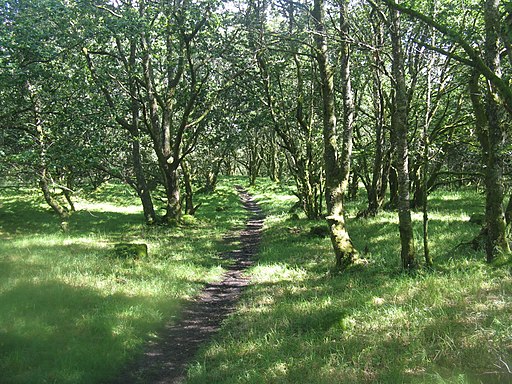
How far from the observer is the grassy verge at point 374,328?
16.6 feet

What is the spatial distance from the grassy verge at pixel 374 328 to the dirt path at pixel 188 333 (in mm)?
420

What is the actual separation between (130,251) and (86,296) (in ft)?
14.1

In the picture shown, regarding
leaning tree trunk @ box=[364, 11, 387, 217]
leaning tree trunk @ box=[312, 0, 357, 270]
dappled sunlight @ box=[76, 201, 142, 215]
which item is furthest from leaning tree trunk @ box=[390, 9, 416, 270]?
dappled sunlight @ box=[76, 201, 142, 215]

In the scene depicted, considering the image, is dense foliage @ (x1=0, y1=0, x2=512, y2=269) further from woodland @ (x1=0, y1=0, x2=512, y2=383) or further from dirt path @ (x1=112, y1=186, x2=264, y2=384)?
dirt path @ (x1=112, y1=186, x2=264, y2=384)

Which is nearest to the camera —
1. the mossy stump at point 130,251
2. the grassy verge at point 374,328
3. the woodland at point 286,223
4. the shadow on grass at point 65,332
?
the grassy verge at point 374,328

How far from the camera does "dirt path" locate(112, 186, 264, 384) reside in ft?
22.2

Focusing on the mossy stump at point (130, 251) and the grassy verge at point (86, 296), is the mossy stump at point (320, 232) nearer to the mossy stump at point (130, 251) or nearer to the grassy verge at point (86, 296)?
the grassy verge at point (86, 296)

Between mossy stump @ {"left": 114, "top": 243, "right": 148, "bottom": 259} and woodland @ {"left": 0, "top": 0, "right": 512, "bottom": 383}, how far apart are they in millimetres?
307

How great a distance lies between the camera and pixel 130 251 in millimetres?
13539

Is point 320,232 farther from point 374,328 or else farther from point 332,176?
point 374,328

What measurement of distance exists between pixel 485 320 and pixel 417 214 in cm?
1292

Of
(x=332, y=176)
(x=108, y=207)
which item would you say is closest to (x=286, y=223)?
(x=332, y=176)

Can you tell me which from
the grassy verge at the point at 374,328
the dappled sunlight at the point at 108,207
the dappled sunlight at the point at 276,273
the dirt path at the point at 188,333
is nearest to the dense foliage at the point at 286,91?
the grassy verge at the point at 374,328

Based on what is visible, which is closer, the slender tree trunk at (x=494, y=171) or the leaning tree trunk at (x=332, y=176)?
the slender tree trunk at (x=494, y=171)
